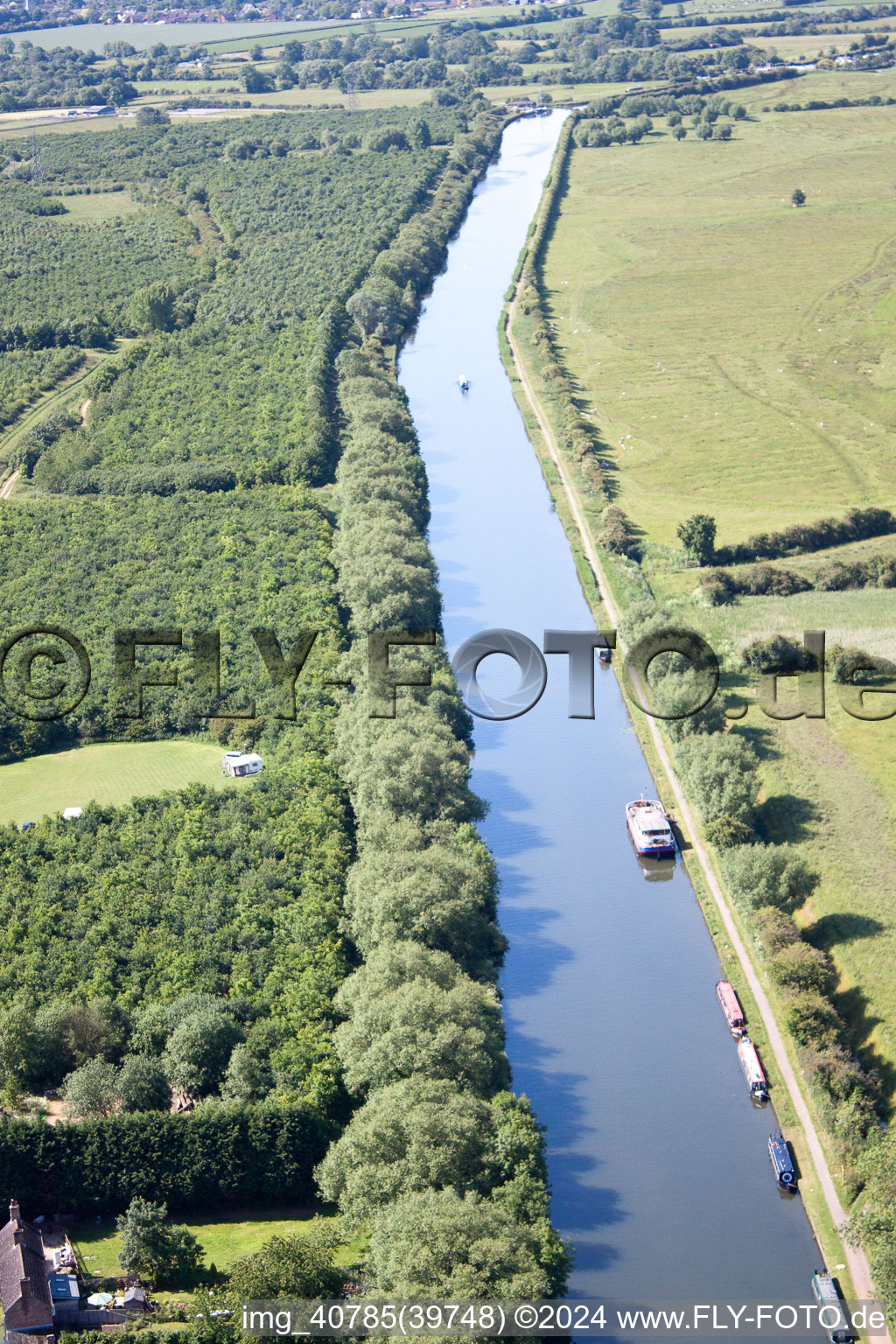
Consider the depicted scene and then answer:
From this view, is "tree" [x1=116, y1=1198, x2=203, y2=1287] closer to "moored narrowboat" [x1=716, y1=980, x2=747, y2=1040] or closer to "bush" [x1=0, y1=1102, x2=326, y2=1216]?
"bush" [x1=0, y1=1102, x2=326, y2=1216]

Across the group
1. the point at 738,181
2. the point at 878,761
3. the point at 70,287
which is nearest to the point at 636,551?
the point at 878,761

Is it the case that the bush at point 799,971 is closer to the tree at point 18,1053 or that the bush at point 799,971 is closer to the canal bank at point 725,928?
the canal bank at point 725,928

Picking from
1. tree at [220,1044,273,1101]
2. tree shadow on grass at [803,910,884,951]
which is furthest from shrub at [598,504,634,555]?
tree at [220,1044,273,1101]

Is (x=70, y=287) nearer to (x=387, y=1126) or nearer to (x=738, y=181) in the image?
(x=738, y=181)

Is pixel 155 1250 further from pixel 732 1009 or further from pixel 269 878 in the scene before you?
pixel 732 1009

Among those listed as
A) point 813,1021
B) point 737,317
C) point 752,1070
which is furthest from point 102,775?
point 737,317

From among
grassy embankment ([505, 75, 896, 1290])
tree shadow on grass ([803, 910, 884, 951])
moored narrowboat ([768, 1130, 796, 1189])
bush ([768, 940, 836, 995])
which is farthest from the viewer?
grassy embankment ([505, 75, 896, 1290])

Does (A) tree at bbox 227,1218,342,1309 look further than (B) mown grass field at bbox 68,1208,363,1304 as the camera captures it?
No

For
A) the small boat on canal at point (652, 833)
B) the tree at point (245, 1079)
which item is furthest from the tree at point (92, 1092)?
the small boat on canal at point (652, 833)

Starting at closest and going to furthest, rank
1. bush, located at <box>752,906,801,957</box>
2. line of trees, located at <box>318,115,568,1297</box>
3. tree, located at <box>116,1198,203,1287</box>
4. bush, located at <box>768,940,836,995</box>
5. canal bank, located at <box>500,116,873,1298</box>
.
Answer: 1. line of trees, located at <box>318,115,568,1297</box>
2. tree, located at <box>116,1198,203,1287</box>
3. canal bank, located at <box>500,116,873,1298</box>
4. bush, located at <box>768,940,836,995</box>
5. bush, located at <box>752,906,801,957</box>
